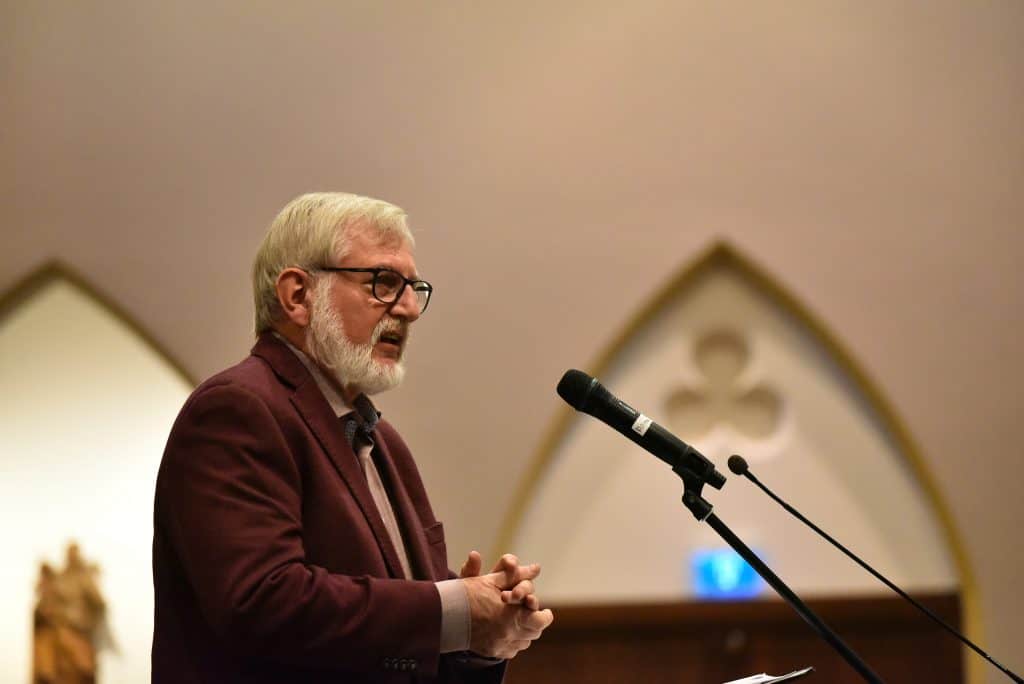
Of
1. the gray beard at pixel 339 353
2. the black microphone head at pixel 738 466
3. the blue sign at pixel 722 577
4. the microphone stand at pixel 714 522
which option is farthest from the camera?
the blue sign at pixel 722 577

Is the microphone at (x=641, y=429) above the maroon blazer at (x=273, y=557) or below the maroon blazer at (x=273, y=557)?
above

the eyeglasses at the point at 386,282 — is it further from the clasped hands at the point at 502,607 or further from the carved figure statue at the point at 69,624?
the carved figure statue at the point at 69,624

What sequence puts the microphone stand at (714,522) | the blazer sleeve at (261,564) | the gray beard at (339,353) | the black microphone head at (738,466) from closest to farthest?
the blazer sleeve at (261,564)
the microphone stand at (714,522)
the black microphone head at (738,466)
the gray beard at (339,353)

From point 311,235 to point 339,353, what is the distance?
0.24 m

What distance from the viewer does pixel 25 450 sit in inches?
225

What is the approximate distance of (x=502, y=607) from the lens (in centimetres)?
209

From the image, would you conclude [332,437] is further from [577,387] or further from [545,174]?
[545,174]

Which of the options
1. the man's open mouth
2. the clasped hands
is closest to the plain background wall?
the man's open mouth

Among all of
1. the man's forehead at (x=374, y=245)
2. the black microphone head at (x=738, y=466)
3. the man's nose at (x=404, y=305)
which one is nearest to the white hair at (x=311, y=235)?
the man's forehead at (x=374, y=245)

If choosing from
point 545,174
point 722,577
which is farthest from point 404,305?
point 722,577

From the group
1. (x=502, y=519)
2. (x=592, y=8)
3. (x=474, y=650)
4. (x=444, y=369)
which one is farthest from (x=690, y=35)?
(x=474, y=650)

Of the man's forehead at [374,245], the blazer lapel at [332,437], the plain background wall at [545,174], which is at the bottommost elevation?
the blazer lapel at [332,437]

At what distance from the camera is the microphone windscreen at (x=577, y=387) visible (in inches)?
81.7

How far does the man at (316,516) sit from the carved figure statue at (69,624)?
3.67 m
